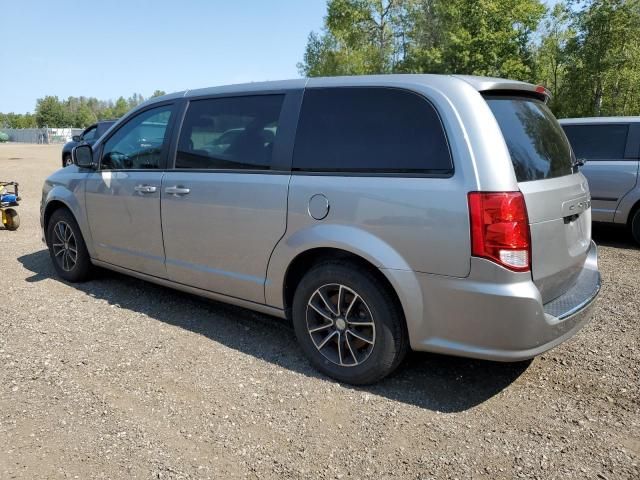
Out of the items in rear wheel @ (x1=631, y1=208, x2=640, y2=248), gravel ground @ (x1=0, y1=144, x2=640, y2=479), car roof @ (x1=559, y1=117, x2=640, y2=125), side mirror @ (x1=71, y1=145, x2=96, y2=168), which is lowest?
gravel ground @ (x1=0, y1=144, x2=640, y2=479)

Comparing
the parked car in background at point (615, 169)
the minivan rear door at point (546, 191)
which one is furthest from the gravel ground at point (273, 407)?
the parked car in background at point (615, 169)

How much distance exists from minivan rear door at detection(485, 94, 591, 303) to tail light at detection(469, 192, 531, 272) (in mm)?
115

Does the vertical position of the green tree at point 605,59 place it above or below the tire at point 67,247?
above

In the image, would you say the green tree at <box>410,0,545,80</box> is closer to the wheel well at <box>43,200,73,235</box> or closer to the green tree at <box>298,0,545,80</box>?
the green tree at <box>298,0,545,80</box>

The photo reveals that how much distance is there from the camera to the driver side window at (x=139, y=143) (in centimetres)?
437

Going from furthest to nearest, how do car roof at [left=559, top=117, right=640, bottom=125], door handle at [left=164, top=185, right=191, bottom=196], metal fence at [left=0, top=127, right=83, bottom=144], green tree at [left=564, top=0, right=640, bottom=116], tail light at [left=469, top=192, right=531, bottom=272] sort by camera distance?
metal fence at [left=0, top=127, right=83, bottom=144], green tree at [left=564, top=0, right=640, bottom=116], car roof at [left=559, top=117, right=640, bottom=125], door handle at [left=164, top=185, right=191, bottom=196], tail light at [left=469, top=192, right=531, bottom=272]

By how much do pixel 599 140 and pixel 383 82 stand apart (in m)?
5.61

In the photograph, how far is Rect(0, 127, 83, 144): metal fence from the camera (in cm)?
7100

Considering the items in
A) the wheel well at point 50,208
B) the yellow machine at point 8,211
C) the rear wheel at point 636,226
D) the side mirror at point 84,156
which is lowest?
the rear wheel at point 636,226

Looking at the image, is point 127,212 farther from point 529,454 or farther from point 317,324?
point 529,454

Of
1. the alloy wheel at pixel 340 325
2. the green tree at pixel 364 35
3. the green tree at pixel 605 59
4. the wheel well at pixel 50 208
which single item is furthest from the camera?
the green tree at pixel 364 35

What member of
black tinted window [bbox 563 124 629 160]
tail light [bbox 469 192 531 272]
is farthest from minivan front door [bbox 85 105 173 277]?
black tinted window [bbox 563 124 629 160]

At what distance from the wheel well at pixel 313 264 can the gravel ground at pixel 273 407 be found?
499mm

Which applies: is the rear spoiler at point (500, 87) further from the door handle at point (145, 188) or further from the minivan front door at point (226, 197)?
the door handle at point (145, 188)
